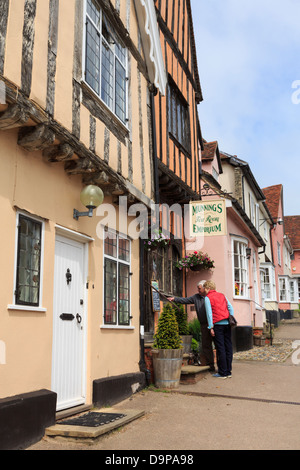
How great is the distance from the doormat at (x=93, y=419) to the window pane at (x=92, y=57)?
14.7ft

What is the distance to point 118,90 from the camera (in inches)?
303

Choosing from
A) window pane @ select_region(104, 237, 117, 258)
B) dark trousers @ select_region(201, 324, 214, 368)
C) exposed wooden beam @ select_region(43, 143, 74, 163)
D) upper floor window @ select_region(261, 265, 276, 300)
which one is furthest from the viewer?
upper floor window @ select_region(261, 265, 276, 300)

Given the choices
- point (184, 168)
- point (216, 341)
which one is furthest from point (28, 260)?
point (184, 168)

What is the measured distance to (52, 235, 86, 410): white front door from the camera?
222 inches

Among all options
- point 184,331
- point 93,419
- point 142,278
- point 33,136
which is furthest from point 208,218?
point 33,136

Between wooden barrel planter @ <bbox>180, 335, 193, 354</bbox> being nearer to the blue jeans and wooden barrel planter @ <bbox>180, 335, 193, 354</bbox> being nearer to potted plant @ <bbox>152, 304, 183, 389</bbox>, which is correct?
the blue jeans

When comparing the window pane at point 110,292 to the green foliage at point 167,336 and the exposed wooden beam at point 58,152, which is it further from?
the exposed wooden beam at point 58,152

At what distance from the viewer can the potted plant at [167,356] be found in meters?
7.68

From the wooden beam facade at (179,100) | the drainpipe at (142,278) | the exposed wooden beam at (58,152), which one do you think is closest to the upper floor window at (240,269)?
the wooden beam facade at (179,100)

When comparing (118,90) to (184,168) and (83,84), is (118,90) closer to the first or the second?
(83,84)

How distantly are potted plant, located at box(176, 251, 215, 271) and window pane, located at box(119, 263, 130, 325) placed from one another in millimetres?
4771

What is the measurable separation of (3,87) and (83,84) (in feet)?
6.72

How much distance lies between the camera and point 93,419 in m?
5.38

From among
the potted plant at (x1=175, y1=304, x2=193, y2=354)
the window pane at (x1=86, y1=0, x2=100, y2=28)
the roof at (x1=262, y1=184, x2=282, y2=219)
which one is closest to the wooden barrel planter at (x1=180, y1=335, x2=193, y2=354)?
the potted plant at (x1=175, y1=304, x2=193, y2=354)
